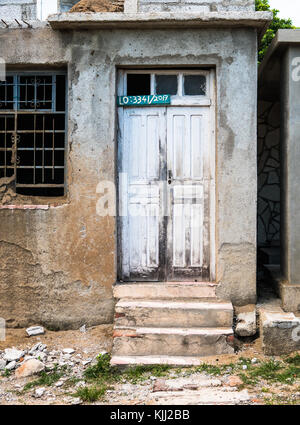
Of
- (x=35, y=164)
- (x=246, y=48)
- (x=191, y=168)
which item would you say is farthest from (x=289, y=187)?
(x=35, y=164)

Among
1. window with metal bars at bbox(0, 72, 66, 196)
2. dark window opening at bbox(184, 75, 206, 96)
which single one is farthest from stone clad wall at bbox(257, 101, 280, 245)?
window with metal bars at bbox(0, 72, 66, 196)

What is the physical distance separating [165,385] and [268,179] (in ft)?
16.8

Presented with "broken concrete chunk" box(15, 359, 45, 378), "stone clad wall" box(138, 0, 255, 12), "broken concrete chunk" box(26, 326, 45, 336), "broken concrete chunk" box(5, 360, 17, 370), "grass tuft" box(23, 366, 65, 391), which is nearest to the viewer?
"grass tuft" box(23, 366, 65, 391)

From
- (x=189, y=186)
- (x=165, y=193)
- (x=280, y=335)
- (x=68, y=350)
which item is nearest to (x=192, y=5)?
(x=189, y=186)

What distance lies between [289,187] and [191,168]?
4.07ft

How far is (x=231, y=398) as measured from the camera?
4379mm

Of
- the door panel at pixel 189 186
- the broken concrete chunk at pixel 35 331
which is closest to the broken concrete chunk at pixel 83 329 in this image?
the broken concrete chunk at pixel 35 331

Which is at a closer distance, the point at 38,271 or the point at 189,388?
the point at 189,388

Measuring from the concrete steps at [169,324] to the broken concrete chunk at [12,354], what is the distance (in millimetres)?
1074

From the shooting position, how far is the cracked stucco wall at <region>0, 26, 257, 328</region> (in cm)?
596

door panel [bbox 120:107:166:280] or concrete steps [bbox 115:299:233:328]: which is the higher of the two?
door panel [bbox 120:107:166:280]

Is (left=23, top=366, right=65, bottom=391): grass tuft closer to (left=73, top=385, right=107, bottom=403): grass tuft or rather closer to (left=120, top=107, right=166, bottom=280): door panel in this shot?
(left=73, top=385, right=107, bottom=403): grass tuft

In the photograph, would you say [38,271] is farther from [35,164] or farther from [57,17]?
[57,17]

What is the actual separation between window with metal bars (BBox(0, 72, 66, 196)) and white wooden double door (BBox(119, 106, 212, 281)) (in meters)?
0.86
